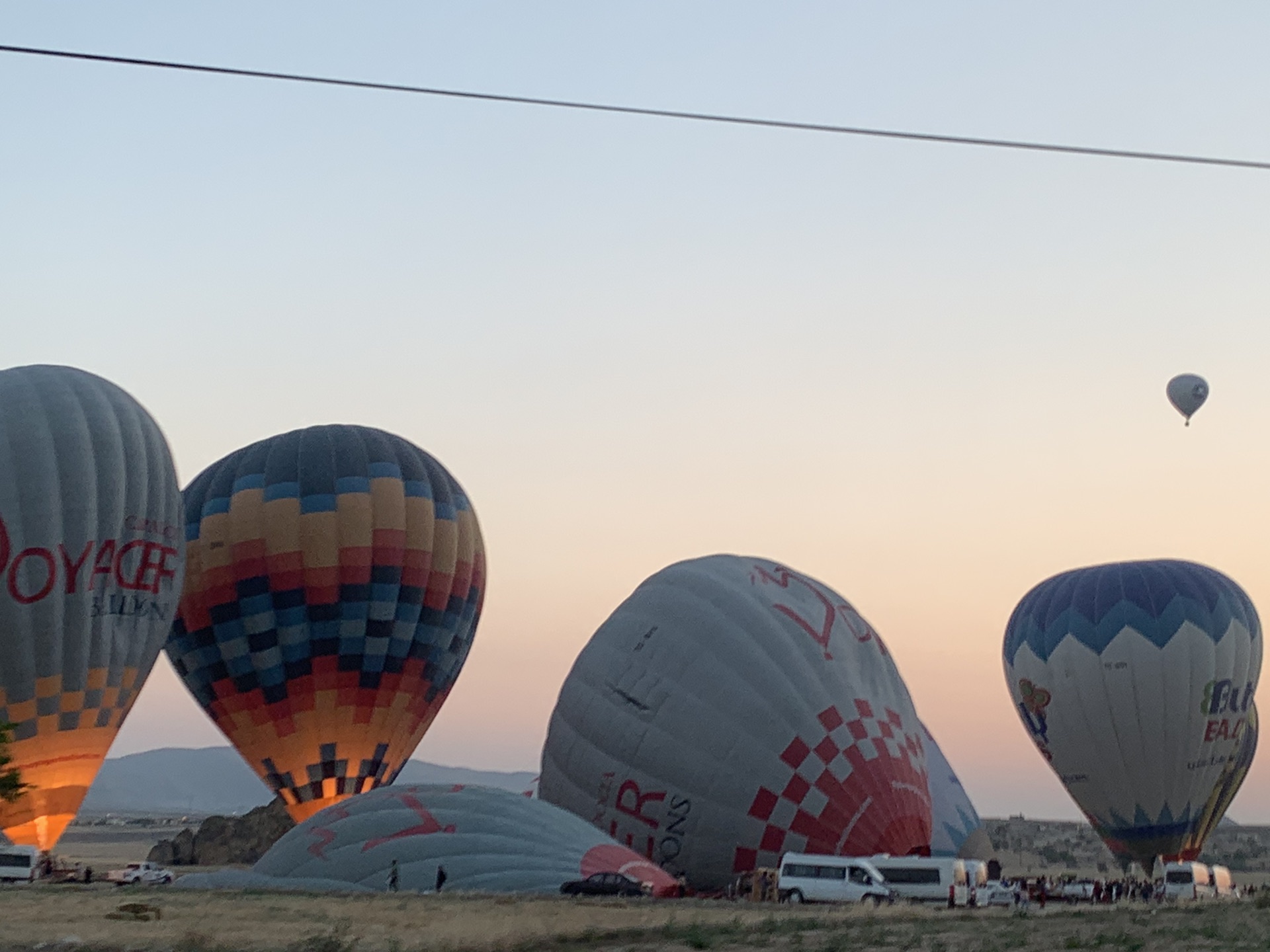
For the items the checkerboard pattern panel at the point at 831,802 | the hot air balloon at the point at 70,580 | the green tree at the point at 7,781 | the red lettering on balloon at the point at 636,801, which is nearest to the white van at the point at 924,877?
the checkerboard pattern panel at the point at 831,802

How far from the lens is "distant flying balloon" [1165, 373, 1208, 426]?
2029 inches

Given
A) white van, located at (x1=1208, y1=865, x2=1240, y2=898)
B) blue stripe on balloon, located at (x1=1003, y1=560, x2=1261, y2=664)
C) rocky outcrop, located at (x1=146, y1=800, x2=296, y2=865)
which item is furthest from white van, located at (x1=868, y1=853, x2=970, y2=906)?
rocky outcrop, located at (x1=146, y1=800, x2=296, y2=865)

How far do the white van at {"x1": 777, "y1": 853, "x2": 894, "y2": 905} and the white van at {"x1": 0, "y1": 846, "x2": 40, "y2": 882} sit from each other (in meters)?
15.4

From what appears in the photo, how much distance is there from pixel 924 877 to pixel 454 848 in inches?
323

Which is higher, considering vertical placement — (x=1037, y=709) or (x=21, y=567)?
(x=21, y=567)

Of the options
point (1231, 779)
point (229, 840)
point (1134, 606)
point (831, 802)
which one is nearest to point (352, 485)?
point (229, 840)

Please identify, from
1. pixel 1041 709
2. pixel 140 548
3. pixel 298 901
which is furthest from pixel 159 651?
pixel 1041 709

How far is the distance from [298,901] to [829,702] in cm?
1069

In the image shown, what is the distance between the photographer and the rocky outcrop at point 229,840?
1908 inches

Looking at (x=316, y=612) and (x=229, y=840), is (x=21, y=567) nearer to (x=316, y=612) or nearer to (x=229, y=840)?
(x=316, y=612)

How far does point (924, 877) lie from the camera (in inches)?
1078

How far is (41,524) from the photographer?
34.8 metres

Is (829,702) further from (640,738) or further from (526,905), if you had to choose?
(526,905)

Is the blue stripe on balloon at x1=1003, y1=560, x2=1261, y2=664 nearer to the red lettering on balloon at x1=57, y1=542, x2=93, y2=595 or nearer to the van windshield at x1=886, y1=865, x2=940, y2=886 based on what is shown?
the van windshield at x1=886, y1=865, x2=940, y2=886
